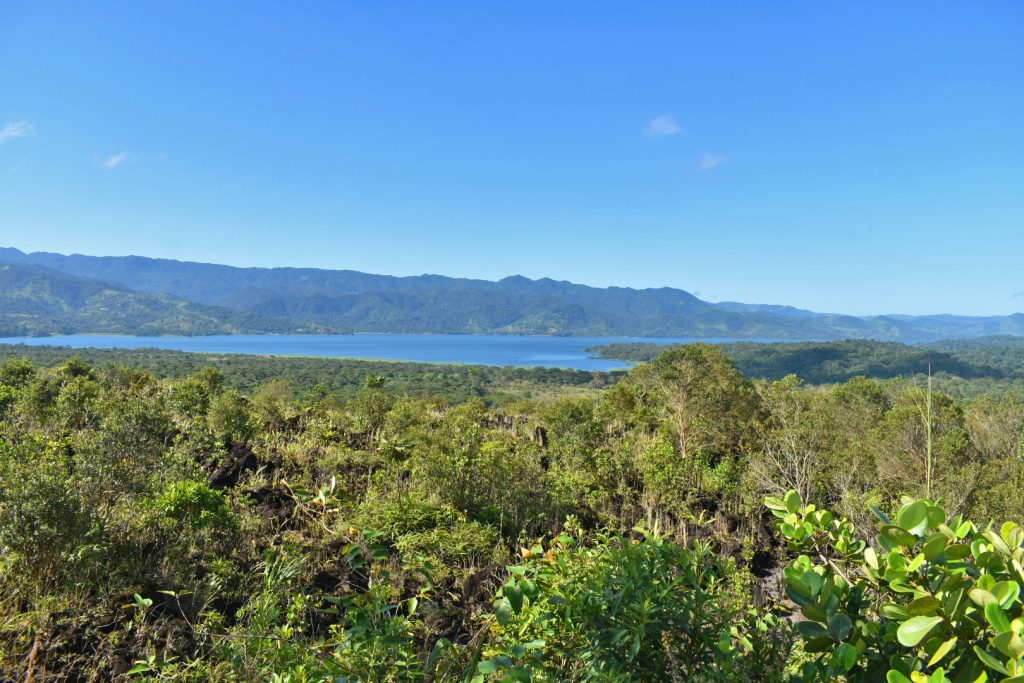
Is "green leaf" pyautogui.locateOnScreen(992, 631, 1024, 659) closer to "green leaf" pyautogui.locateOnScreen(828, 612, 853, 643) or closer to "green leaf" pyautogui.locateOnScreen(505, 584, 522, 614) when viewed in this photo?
"green leaf" pyautogui.locateOnScreen(828, 612, 853, 643)

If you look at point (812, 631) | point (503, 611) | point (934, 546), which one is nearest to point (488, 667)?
point (503, 611)

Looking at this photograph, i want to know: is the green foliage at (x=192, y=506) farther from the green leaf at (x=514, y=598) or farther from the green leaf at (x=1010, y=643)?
the green leaf at (x=1010, y=643)

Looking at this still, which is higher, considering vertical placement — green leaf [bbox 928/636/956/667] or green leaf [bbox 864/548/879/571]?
green leaf [bbox 864/548/879/571]

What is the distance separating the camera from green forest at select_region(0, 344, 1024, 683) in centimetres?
124

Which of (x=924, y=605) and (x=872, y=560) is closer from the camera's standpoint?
(x=924, y=605)

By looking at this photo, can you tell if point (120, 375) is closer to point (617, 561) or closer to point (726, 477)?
point (726, 477)

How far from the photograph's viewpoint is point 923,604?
1034 millimetres

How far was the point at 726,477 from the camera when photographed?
782 cm

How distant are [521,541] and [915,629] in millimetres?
4562

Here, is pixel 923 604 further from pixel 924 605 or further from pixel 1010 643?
pixel 1010 643

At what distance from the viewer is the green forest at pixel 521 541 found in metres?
1.24

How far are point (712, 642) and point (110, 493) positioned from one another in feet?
16.5

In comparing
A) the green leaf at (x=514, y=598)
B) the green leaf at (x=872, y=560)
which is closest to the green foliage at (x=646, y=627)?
the green leaf at (x=514, y=598)

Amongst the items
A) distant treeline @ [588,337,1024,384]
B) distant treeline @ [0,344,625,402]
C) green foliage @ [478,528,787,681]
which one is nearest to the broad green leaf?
green foliage @ [478,528,787,681]
